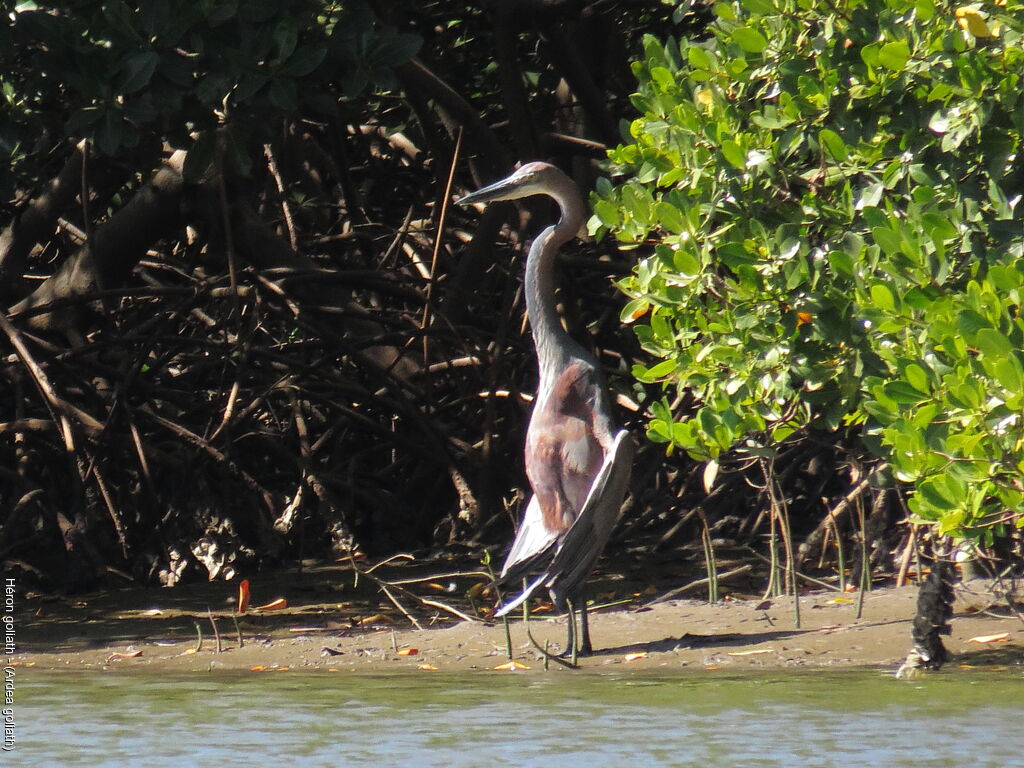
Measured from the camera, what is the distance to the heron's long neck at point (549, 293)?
482 cm

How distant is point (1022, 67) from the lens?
3.19 m

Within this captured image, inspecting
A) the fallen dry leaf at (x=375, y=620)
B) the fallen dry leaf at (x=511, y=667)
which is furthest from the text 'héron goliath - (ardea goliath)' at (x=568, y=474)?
the fallen dry leaf at (x=375, y=620)

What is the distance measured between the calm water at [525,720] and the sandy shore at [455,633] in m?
0.23

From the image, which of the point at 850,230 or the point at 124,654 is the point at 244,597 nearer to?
the point at 124,654

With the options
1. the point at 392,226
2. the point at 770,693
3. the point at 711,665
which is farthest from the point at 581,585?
the point at 392,226

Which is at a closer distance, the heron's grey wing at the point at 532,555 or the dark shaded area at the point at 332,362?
the heron's grey wing at the point at 532,555

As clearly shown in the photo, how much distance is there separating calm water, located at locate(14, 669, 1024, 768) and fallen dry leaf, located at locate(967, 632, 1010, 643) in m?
0.38

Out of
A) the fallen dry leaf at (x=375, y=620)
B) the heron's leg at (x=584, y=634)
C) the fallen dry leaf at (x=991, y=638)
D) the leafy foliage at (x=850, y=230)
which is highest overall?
the leafy foliage at (x=850, y=230)

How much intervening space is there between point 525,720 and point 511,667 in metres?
0.87

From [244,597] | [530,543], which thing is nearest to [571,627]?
[530,543]

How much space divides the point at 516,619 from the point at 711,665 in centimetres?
96

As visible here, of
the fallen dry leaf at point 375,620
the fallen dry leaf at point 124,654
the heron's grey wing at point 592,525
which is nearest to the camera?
the heron's grey wing at point 592,525

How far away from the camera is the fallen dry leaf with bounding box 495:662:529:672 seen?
468 cm

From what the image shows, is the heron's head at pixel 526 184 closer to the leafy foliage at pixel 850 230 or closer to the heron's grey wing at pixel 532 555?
the leafy foliage at pixel 850 230
